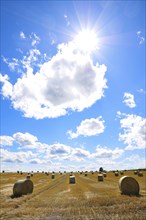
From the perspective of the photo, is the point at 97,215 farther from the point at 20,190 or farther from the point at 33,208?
the point at 20,190

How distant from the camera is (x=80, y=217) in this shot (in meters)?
17.6

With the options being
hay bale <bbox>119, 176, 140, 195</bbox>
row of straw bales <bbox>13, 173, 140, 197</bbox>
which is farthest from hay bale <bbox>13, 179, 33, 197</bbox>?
hay bale <bbox>119, 176, 140, 195</bbox>

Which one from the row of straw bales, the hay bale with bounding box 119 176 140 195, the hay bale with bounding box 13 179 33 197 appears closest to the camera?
the hay bale with bounding box 119 176 140 195

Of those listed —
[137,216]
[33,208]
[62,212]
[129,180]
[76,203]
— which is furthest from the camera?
[129,180]

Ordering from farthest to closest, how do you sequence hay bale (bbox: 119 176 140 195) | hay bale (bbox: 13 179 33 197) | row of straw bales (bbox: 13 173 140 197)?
1. hay bale (bbox: 13 179 33 197)
2. row of straw bales (bbox: 13 173 140 197)
3. hay bale (bbox: 119 176 140 195)

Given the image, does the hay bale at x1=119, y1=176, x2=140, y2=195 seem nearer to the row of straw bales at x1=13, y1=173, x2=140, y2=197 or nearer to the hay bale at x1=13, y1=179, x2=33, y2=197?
the row of straw bales at x1=13, y1=173, x2=140, y2=197

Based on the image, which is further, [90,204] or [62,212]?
[90,204]

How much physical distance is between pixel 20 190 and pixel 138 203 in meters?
14.2

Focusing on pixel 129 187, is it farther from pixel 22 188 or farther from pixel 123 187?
pixel 22 188

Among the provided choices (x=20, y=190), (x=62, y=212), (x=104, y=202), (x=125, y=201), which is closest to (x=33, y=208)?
(x=62, y=212)

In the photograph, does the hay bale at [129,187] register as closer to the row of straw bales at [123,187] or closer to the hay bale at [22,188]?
the row of straw bales at [123,187]

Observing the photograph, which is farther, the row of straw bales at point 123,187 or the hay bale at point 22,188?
the hay bale at point 22,188

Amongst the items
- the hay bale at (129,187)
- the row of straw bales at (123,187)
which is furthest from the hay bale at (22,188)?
the hay bale at (129,187)

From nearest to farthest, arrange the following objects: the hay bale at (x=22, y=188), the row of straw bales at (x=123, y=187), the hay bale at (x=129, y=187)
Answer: the hay bale at (x=129, y=187)
the row of straw bales at (x=123, y=187)
the hay bale at (x=22, y=188)
